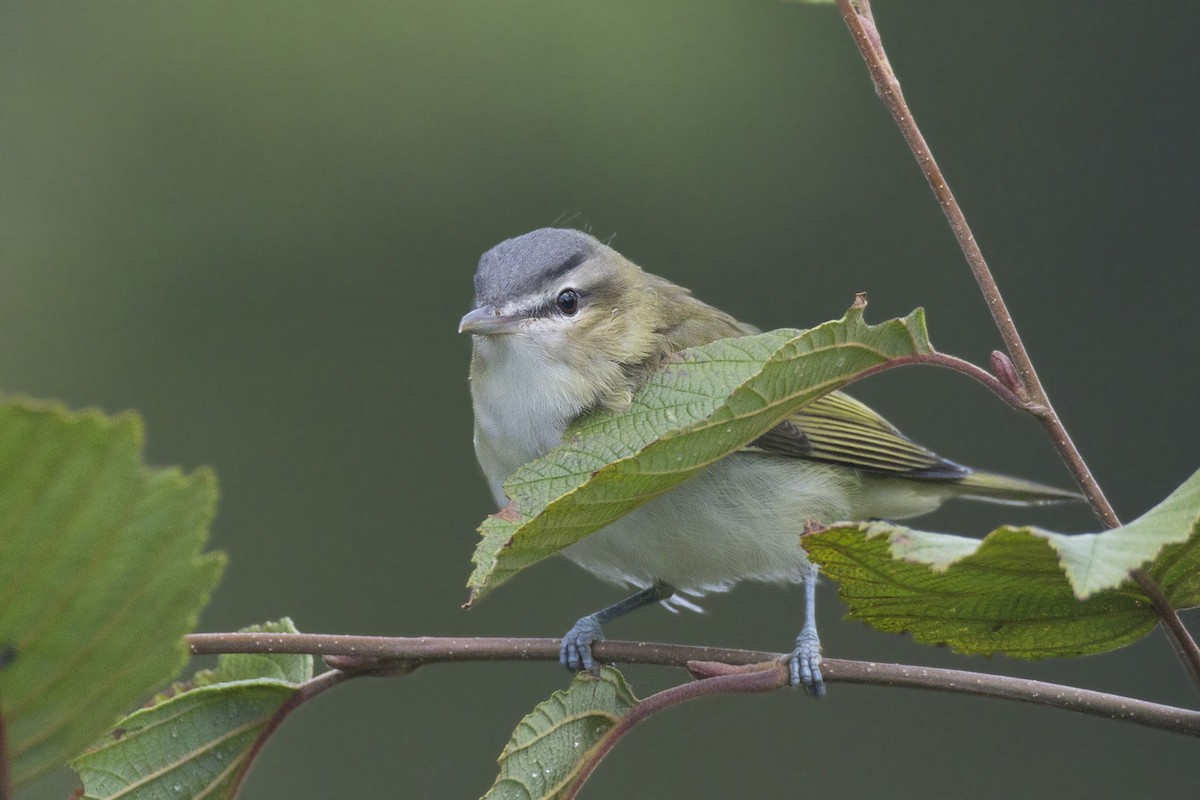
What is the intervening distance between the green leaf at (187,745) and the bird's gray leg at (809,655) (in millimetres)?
688

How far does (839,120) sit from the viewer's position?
749 cm

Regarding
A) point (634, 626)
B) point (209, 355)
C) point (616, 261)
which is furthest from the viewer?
point (209, 355)

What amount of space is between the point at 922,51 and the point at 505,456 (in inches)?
242

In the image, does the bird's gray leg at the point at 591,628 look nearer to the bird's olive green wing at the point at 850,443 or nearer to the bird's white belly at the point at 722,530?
the bird's white belly at the point at 722,530

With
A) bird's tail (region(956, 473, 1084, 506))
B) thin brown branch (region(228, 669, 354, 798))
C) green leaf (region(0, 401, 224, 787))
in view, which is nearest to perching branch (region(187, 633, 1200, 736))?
thin brown branch (region(228, 669, 354, 798))

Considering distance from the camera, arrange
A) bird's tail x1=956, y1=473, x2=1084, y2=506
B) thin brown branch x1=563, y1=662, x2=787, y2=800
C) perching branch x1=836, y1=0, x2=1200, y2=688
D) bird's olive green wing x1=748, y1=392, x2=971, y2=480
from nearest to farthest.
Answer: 1. perching branch x1=836, y1=0, x2=1200, y2=688
2. thin brown branch x1=563, y1=662, x2=787, y2=800
3. bird's olive green wing x1=748, y1=392, x2=971, y2=480
4. bird's tail x1=956, y1=473, x2=1084, y2=506

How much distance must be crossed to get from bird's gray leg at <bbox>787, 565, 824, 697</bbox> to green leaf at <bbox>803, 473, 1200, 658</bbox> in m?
0.40

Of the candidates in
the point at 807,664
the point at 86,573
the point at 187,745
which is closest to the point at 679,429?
the point at 86,573

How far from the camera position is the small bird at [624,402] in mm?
2389

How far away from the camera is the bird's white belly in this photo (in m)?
2.41

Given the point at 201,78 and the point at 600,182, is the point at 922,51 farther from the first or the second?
the point at 201,78

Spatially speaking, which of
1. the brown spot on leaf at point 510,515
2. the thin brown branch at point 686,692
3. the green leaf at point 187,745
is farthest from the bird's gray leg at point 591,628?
the green leaf at point 187,745

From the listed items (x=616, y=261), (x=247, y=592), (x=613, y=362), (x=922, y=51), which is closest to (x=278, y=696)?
(x=613, y=362)

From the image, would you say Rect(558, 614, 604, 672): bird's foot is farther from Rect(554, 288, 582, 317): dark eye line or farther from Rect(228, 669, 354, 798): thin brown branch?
Rect(554, 288, 582, 317): dark eye line
